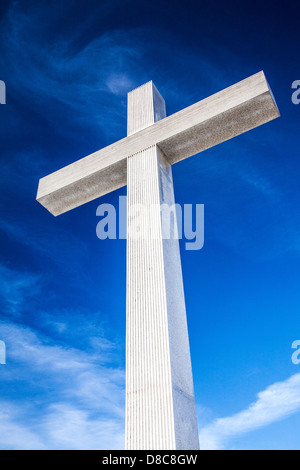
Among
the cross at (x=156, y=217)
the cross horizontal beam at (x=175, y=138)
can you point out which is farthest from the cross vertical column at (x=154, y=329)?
the cross horizontal beam at (x=175, y=138)

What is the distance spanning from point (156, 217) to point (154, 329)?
59.5 inches

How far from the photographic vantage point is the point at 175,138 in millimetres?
6082

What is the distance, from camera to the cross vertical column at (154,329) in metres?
3.96

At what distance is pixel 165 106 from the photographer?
24.4ft

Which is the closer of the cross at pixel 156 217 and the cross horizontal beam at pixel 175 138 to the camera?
the cross at pixel 156 217

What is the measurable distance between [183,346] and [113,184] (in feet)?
10.8

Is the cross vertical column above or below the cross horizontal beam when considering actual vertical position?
below

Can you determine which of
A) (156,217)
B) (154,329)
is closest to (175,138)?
(156,217)

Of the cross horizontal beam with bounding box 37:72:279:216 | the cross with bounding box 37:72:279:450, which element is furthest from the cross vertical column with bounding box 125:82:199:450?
the cross horizontal beam with bounding box 37:72:279:216

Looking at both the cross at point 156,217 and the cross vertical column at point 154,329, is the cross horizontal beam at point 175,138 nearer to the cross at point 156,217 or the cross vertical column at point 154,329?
the cross at point 156,217

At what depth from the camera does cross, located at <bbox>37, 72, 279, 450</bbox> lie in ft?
13.3

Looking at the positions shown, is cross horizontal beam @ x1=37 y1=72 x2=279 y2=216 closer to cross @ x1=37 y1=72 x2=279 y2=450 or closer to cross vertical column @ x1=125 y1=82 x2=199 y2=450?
cross @ x1=37 y1=72 x2=279 y2=450
